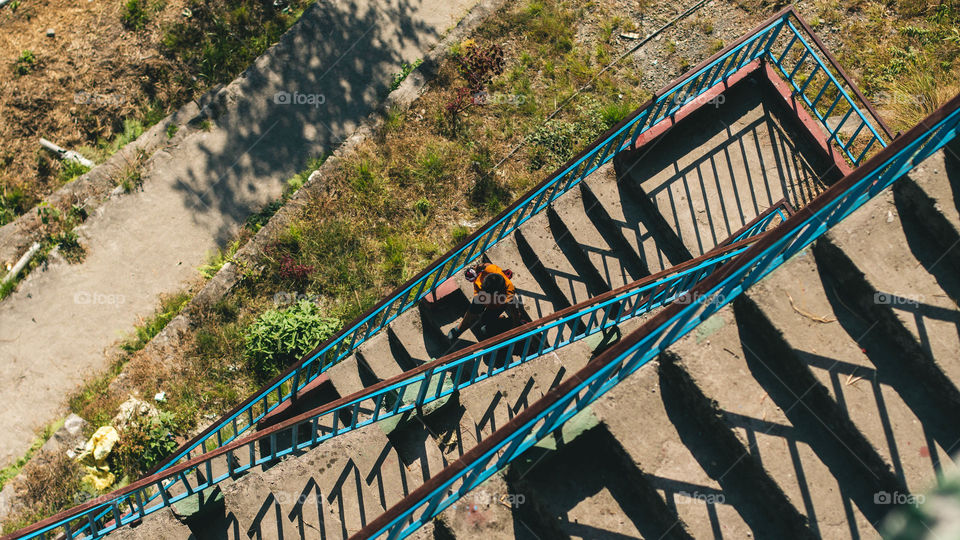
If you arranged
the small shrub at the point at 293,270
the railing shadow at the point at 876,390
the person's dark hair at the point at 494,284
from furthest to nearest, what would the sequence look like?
1. the small shrub at the point at 293,270
2. the person's dark hair at the point at 494,284
3. the railing shadow at the point at 876,390

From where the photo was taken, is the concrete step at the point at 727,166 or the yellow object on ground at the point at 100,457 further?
the yellow object on ground at the point at 100,457

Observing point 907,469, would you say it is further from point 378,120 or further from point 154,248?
point 154,248

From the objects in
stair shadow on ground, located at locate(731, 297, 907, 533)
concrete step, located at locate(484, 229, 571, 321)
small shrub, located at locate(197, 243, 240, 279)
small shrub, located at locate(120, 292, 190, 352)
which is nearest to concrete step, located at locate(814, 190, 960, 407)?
stair shadow on ground, located at locate(731, 297, 907, 533)

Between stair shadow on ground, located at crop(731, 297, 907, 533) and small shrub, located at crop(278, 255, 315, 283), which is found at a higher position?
small shrub, located at crop(278, 255, 315, 283)

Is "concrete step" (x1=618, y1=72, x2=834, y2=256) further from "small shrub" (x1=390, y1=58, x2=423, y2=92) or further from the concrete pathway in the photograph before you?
the concrete pathway

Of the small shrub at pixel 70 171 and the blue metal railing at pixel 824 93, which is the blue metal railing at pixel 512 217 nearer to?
the blue metal railing at pixel 824 93

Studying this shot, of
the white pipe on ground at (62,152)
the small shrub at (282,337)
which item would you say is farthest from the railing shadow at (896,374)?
the white pipe on ground at (62,152)

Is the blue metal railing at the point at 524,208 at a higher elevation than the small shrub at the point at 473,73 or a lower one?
lower

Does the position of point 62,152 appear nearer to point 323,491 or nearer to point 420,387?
point 323,491
